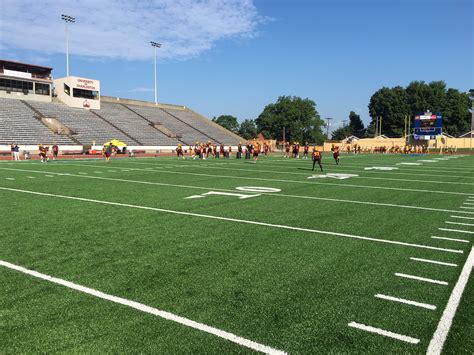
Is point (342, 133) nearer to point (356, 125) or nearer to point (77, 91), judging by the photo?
point (356, 125)

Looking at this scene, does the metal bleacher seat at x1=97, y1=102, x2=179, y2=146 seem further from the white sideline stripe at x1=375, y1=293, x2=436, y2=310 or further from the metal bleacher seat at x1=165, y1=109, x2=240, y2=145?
the white sideline stripe at x1=375, y1=293, x2=436, y2=310

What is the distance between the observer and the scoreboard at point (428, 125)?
53531 mm

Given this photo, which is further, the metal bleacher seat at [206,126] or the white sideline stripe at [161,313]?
the metal bleacher seat at [206,126]

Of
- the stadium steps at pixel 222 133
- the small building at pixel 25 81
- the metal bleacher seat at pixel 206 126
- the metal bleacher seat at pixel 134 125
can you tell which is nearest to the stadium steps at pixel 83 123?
the small building at pixel 25 81

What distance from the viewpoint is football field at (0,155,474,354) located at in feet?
9.98

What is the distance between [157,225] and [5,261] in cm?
256

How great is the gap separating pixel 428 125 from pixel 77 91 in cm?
4748

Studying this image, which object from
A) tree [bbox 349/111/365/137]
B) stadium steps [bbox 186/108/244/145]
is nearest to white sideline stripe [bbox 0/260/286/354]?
stadium steps [bbox 186/108/244/145]

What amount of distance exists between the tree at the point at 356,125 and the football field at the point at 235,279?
123950 millimetres

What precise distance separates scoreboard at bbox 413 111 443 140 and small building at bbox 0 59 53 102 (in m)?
49.4

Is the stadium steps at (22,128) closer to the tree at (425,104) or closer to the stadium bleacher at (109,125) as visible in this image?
the stadium bleacher at (109,125)

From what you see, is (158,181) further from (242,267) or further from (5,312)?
(5,312)

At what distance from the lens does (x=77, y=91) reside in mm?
50062

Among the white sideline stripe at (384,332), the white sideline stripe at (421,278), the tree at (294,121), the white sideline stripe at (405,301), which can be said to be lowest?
the white sideline stripe at (384,332)
